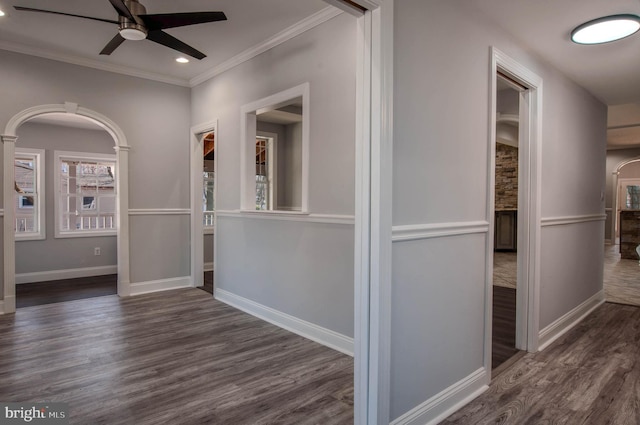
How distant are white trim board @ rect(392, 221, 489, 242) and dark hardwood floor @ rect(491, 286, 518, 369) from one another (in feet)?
3.79

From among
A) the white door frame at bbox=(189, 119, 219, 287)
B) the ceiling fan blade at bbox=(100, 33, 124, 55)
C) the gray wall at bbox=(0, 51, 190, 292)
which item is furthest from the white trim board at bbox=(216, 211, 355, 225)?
the ceiling fan blade at bbox=(100, 33, 124, 55)

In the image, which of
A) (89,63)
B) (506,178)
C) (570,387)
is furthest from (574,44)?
(506,178)

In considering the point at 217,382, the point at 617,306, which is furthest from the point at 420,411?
the point at 617,306

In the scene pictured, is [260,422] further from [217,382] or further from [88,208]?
[88,208]

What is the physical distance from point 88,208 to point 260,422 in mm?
5540

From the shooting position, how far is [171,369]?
2.69 meters

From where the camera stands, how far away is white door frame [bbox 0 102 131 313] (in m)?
3.90

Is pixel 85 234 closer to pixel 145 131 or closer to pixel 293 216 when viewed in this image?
pixel 145 131

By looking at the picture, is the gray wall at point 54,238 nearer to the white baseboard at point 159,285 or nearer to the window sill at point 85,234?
the window sill at point 85,234

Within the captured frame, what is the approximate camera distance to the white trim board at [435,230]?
73.5 inches

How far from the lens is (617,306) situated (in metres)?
4.45

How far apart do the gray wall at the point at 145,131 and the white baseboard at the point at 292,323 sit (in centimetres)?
108

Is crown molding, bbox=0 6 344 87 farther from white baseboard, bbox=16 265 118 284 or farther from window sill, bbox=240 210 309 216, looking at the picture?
white baseboard, bbox=16 265 118 284

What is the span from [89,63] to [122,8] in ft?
7.57
